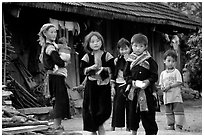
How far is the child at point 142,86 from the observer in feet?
19.1

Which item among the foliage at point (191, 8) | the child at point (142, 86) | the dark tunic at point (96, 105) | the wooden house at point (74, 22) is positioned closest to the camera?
the child at point (142, 86)

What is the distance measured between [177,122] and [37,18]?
478 centimetres

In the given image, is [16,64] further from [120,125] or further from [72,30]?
[120,125]

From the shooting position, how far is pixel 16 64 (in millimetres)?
10367

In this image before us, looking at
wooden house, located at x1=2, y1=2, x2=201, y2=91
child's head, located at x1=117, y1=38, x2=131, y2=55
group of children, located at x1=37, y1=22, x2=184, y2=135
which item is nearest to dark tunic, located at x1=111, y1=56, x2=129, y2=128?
child's head, located at x1=117, y1=38, x2=131, y2=55

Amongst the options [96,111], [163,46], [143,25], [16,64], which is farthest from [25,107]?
[163,46]

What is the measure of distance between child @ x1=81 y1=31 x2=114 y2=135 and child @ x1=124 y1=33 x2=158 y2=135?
1.21 feet

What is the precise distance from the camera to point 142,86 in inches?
228

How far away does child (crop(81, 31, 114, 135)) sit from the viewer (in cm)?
607

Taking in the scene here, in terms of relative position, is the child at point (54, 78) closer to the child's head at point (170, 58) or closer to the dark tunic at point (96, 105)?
the dark tunic at point (96, 105)

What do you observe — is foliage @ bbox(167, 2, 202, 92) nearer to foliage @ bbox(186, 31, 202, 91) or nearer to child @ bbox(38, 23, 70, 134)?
foliage @ bbox(186, 31, 202, 91)

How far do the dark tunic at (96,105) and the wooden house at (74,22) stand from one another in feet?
11.6

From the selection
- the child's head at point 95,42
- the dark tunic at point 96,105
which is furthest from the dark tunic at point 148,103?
the child's head at point 95,42

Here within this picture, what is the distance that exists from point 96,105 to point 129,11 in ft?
20.5
